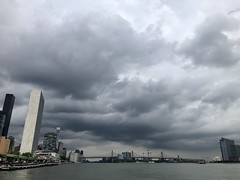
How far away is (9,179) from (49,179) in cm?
1320

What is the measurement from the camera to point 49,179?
306 ft

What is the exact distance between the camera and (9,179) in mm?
88688
